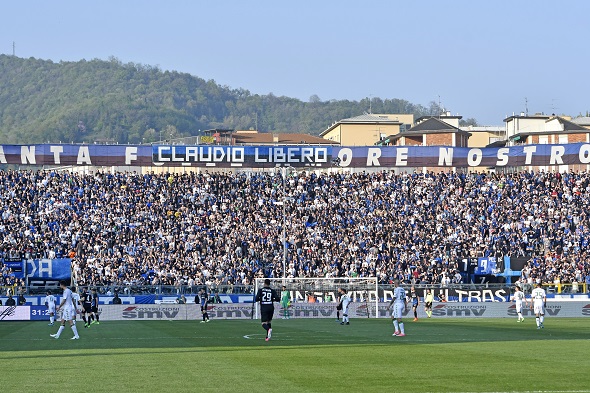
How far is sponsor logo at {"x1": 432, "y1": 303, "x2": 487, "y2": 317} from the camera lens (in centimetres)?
5350

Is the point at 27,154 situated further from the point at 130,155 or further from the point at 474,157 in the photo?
the point at 474,157

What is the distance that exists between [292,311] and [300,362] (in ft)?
99.0

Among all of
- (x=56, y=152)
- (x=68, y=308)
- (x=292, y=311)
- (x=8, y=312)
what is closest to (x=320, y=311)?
(x=292, y=311)

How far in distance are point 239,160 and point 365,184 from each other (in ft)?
34.9

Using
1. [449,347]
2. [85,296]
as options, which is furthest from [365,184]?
[449,347]

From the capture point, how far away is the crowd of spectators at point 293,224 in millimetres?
64375

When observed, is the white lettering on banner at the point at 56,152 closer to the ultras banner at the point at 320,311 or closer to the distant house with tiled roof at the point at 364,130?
the ultras banner at the point at 320,311

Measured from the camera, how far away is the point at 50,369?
2122 cm

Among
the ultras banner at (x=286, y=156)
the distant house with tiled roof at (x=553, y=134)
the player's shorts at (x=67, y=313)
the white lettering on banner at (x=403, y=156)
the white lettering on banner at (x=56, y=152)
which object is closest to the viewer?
the player's shorts at (x=67, y=313)

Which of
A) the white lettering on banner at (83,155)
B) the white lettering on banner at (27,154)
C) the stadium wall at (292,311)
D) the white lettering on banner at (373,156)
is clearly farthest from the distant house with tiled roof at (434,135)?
the stadium wall at (292,311)

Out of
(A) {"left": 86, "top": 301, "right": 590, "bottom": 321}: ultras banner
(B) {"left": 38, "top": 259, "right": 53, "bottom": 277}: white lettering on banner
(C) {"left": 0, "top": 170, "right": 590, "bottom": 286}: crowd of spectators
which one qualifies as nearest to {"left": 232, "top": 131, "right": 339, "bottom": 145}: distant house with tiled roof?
(C) {"left": 0, "top": 170, "right": 590, "bottom": 286}: crowd of spectators

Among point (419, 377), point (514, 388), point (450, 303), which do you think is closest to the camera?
point (514, 388)

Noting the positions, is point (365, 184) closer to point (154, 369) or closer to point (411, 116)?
point (154, 369)

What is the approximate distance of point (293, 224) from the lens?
7106 cm
